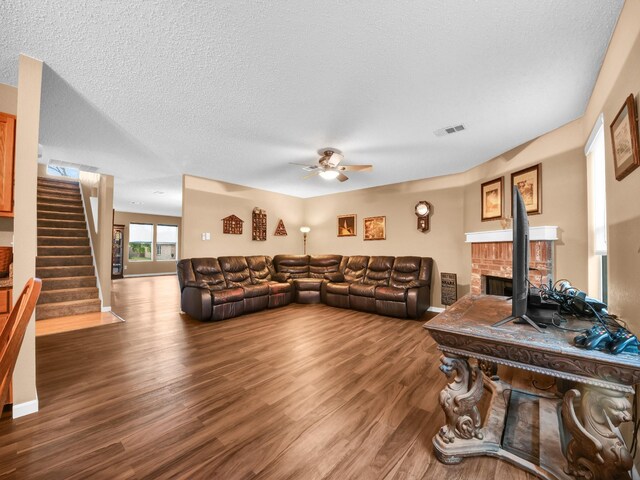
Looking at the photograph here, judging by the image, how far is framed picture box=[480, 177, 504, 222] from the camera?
365 cm

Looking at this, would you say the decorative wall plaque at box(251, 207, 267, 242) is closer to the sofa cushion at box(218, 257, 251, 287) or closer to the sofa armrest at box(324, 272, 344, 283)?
the sofa cushion at box(218, 257, 251, 287)

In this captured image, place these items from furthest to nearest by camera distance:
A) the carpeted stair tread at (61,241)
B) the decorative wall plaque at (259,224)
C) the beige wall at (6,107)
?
the decorative wall plaque at (259,224) < the carpeted stair tread at (61,241) < the beige wall at (6,107)

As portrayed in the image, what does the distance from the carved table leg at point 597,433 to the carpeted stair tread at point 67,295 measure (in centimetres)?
640

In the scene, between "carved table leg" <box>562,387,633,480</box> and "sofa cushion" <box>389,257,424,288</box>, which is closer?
"carved table leg" <box>562,387,633,480</box>

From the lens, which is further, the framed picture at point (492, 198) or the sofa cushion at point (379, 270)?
the sofa cushion at point (379, 270)

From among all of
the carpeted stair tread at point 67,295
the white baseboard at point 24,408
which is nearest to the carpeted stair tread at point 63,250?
the carpeted stair tread at point 67,295

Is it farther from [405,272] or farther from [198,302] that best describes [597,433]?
[198,302]

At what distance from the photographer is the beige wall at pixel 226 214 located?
4859 mm

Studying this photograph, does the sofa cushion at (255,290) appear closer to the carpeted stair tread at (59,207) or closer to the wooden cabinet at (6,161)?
the wooden cabinet at (6,161)

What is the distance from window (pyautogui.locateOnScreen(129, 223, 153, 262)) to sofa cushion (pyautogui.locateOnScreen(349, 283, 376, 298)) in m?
8.91

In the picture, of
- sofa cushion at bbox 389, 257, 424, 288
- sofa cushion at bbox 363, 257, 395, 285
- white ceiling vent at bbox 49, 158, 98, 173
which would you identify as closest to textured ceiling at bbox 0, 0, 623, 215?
white ceiling vent at bbox 49, 158, 98, 173

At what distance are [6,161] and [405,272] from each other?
Result: 5.00 meters

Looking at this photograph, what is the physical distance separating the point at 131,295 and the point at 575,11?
Result: 26.4 feet

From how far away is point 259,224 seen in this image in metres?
5.94
